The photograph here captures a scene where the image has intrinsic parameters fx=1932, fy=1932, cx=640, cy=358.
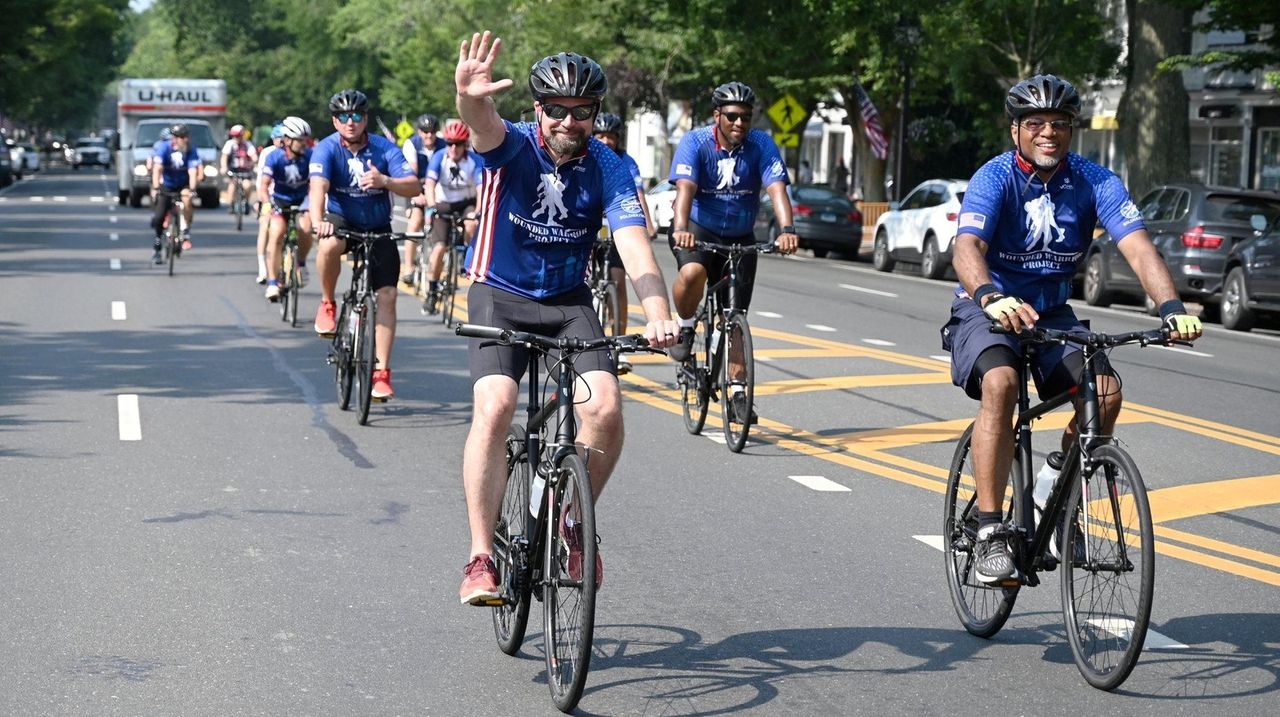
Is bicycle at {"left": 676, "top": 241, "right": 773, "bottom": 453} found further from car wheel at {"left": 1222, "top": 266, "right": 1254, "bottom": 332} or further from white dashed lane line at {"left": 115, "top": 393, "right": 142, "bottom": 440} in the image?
car wheel at {"left": 1222, "top": 266, "right": 1254, "bottom": 332}

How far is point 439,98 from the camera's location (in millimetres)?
73688

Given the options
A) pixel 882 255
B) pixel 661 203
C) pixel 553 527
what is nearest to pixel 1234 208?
pixel 882 255

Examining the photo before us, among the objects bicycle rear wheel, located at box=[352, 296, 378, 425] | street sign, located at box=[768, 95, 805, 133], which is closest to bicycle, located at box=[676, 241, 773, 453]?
bicycle rear wheel, located at box=[352, 296, 378, 425]

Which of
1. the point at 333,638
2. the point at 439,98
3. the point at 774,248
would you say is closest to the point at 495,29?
the point at 439,98

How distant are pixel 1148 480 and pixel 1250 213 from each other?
14191mm

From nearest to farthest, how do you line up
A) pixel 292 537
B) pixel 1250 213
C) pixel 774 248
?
pixel 292 537
pixel 774 248
pixel 1250 213

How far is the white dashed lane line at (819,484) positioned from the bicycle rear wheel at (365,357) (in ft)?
9.10

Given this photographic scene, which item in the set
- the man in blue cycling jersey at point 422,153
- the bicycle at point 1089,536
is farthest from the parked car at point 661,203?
the bicycle at point 1089,536

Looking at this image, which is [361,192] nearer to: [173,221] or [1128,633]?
[1128,633]

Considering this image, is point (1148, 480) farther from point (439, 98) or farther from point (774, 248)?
point (439, 98)

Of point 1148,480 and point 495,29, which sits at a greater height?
point 495,29

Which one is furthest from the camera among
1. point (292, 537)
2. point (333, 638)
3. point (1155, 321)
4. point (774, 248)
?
point (1155, 321)

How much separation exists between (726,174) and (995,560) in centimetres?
498

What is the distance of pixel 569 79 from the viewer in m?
5.71
